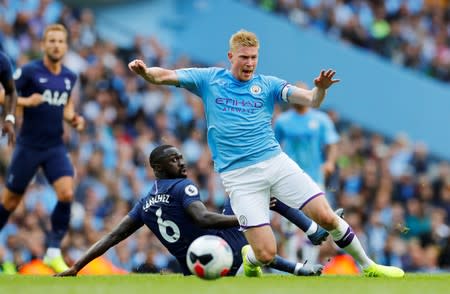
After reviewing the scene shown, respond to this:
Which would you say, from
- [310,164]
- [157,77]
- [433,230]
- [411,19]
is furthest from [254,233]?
[411,19]

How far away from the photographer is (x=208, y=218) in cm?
1252

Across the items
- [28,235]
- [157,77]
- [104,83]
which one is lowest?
[28,235]

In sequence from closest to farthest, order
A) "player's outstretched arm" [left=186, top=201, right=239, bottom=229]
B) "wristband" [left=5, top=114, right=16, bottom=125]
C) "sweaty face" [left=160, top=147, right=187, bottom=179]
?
"player's outstretched arm" [left=186, top=201, right=239, bottom=229] < "sweaty face" [left=160, top=147, right=187, bottom=179] < "wristband" [left=5, top=114, right=16, bottom=125]

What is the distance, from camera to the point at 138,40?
2530cm

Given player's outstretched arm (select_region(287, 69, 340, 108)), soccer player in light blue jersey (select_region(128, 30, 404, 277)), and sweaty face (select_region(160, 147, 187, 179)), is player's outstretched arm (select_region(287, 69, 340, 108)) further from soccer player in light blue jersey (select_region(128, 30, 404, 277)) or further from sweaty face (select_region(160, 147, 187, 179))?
sweaty face (select_region(160, 147, 187, 179))

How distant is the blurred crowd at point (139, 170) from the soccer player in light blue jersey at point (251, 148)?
544cm

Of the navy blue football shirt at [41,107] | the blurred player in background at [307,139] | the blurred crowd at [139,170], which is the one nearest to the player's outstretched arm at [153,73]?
the navy blue football shirt at [41,107]

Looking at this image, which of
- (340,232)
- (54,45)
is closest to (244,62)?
(340,232)

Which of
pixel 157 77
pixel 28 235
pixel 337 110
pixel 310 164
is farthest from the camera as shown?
pixel 337 110

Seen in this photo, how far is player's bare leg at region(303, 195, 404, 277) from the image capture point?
40.7ft

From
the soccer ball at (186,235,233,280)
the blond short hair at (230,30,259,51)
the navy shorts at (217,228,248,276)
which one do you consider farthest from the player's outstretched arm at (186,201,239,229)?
the blond short hair at (230,30,259,51)

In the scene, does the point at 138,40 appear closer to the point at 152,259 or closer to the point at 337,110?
the point at 337,110

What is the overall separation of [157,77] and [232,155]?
1.05m

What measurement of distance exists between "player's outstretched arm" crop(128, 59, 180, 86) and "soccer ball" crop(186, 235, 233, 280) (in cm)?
167
